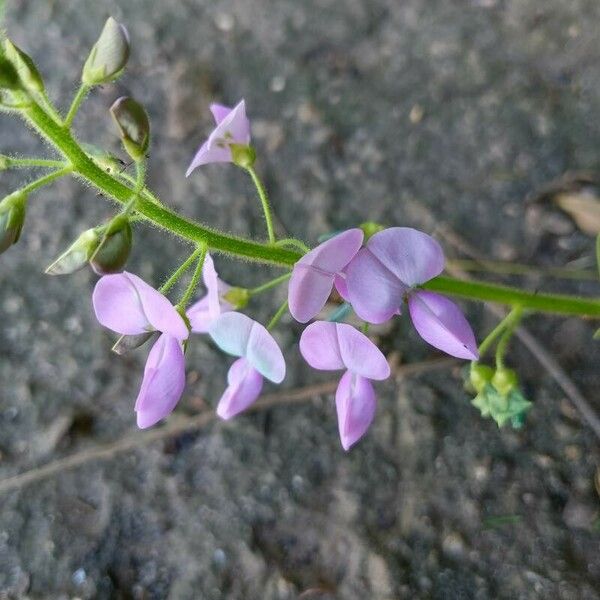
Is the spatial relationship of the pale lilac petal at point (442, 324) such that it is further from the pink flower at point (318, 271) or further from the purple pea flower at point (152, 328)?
the purple pea flower at point (152, 328)

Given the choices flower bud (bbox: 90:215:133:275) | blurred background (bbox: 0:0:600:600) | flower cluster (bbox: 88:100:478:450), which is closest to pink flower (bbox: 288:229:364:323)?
flower cluster (bbox: 88:100:478:450)

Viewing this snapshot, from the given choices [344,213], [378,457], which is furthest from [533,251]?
[378,457]

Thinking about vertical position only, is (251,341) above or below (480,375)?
above

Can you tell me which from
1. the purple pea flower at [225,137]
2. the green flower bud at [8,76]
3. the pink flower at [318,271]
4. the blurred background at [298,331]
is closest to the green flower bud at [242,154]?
the purple pea flower at [225,137]

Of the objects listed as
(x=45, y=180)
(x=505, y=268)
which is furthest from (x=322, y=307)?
(x=505, y=268)

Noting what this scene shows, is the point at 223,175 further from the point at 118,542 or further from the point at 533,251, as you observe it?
the point at 118,542

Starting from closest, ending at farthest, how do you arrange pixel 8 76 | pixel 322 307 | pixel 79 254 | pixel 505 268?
pixel 8 76, pixel 79 254, pixel 322 307, pixel 505 268

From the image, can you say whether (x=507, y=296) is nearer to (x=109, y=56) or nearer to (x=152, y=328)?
(x=152, y=328)
